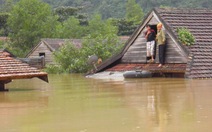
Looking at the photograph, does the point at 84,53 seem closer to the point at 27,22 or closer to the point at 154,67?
the point at 154,67

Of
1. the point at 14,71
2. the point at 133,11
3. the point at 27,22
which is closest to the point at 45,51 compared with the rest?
the point at 27,22

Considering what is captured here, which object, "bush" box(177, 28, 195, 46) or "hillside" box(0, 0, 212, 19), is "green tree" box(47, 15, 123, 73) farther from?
"hillside" box(0, 0, 212, 19)

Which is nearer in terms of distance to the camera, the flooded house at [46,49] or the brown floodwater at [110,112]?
the brown floodwater at [110,112]

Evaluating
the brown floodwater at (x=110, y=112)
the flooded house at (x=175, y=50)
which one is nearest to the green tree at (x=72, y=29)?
the flooded house at (x=175, y=50)

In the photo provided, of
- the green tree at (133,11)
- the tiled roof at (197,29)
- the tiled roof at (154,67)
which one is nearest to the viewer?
the tiled roof at (197,29)

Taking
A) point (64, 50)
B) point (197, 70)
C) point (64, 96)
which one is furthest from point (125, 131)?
point (64, 50)

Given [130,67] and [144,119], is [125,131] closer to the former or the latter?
[144,119]

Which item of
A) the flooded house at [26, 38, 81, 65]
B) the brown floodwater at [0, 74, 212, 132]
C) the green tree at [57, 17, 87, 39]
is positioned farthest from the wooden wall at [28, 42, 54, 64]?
the brown floodwater at [0, 74, 212, 132]

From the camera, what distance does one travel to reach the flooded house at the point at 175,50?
19.1m

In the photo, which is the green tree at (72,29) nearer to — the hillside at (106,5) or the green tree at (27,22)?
the green tree at (27,22)

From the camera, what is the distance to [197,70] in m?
18.5

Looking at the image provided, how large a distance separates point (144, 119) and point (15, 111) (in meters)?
2.65

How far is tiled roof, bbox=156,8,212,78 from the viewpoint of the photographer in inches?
733

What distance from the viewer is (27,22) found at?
48344 mm
